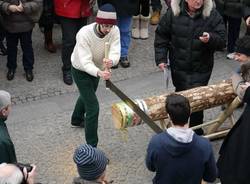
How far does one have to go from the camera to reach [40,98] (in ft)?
23.9

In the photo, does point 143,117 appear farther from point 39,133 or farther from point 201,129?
point 39,133

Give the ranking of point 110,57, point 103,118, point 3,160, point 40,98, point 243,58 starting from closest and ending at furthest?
1. point 3,160
2. point 243,58
3. point 110,57
4. point 103,118
5. point 40,98

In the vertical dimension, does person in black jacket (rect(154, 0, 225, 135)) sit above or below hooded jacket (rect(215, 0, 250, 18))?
above

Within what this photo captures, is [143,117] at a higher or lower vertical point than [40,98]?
higher

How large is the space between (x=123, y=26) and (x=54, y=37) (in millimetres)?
1516

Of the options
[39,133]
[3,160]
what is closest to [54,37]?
[39,133]

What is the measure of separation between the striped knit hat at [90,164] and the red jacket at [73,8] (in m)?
3.95

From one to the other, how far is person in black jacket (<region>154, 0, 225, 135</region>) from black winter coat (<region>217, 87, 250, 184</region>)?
1.33 m

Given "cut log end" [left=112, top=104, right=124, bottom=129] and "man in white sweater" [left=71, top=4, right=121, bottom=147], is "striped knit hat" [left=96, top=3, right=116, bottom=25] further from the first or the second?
"cut log end" [left=112, top=104, right=124, bottom=129]

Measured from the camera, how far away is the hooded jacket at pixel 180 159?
3.85 metres

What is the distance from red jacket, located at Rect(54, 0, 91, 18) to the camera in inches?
289

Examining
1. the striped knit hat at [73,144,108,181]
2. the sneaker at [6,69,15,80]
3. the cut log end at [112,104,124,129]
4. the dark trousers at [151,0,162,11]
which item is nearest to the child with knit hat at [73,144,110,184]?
the striped knit hat at [73,144,108,181]

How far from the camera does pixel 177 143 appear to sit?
12.5 feet

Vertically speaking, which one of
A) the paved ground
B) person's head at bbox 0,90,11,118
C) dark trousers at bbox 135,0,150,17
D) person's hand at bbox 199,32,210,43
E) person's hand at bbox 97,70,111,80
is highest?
person's hand at bbox 199,32,210,43
